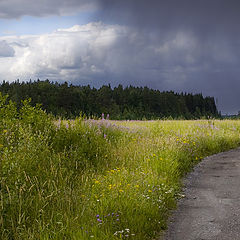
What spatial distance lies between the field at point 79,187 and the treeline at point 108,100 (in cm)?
4161

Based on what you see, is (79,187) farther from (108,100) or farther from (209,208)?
(108,100)

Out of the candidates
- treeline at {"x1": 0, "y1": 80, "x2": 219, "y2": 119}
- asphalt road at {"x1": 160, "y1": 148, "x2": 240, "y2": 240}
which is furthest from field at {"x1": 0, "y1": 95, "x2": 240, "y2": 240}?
treeline at {"x1": 0, "y1": 80, "x2": 219, "y2": 119}

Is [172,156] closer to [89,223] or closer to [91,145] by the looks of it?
[91,145]

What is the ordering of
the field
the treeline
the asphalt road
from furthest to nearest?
1. the treeline
2. the asphalt road
3. the field

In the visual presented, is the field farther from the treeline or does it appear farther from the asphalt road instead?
the treeline

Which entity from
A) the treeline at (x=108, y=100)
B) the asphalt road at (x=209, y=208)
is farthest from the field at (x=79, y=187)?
the treeline at (x=108, y=100)

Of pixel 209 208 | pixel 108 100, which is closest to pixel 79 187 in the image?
pixel 209 208

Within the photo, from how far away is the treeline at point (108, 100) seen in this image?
7700 centimetres

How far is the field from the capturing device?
4480mm

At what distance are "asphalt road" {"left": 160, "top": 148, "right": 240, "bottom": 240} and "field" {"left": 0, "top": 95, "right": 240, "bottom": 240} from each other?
0.86 feet

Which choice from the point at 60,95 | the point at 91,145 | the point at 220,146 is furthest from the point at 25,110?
the point at 60,95

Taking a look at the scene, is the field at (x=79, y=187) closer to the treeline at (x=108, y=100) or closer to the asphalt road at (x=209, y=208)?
the asphalt road at (x=209, y=208)

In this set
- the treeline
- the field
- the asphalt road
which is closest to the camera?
the field

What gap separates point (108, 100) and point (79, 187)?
86740mm
